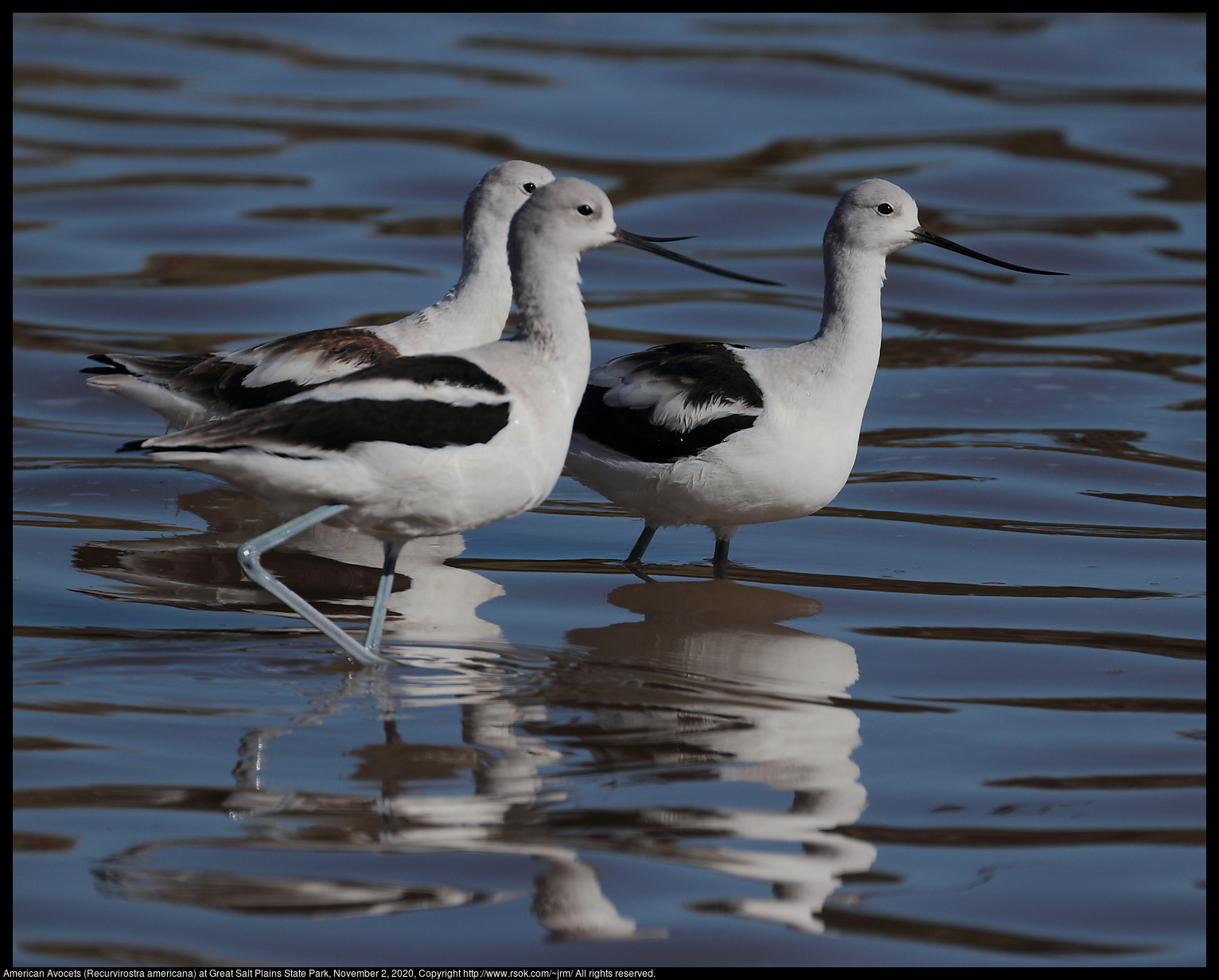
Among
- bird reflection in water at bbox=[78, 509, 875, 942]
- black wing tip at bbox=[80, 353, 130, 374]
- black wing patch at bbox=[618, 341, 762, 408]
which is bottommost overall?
bird reflection in water at bbox=[78, 509, 875, 942]

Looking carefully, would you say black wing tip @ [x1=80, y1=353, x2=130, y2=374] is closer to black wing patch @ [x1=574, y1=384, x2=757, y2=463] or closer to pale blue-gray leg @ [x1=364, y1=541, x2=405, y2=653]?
black wing patch @ [x1=574, y1=384, x2=757, y2=463]

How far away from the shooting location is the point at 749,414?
6605 mm

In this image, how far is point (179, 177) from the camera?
15.1 m

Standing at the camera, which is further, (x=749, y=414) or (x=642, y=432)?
(x=642, y=432)

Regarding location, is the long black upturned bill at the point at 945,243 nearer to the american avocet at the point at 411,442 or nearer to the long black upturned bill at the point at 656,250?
the long black upturned bill at the point at 656,250

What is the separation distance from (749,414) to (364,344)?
6.32ft

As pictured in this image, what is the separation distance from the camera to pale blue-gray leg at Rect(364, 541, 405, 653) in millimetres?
5680

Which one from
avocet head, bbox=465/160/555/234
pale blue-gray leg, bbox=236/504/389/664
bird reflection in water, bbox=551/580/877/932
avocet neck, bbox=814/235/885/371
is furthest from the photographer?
avocet head, bbox=465/160/555/234

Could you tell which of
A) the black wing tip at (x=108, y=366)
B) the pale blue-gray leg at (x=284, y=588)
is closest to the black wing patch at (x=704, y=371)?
the pale blue-gray leg at (x=284, y=588)

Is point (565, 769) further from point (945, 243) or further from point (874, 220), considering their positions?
point (945, 243)

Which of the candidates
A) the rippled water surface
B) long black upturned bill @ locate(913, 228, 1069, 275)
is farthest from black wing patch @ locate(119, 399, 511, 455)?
long black upturned bill @ locate(913, 228, 1069, 275)

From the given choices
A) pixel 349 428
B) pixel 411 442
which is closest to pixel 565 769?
pixel 411 442

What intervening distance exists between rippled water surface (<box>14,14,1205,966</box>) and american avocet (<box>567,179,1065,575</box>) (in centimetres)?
44

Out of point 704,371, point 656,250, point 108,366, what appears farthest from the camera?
point 108,366
